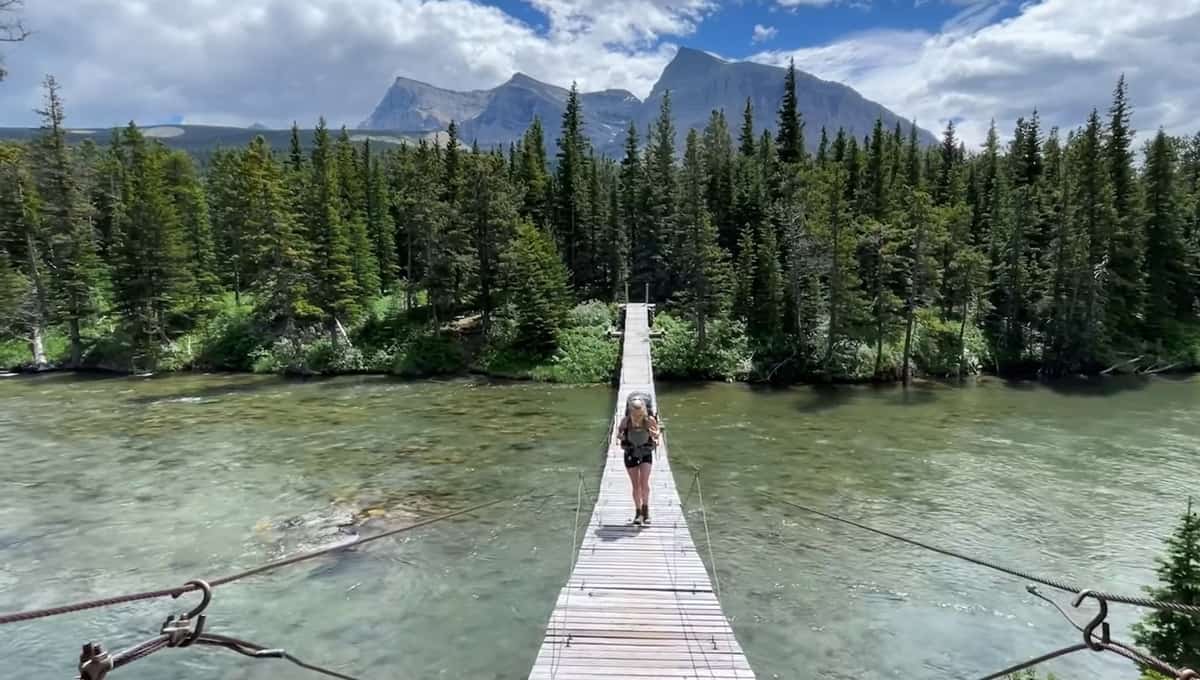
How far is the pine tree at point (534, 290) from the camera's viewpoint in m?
41.0

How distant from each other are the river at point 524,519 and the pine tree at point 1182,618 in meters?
2.19

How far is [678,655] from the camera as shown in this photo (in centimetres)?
789

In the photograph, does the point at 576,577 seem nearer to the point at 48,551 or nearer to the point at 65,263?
the point at 48,551

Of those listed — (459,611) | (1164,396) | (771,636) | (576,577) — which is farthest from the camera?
(1164,396)

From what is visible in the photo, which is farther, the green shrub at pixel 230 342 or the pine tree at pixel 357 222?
the pine tree at pixel 357 222

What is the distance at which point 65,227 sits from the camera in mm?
43156

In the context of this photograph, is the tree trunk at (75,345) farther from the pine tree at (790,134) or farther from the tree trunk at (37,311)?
the pine tree at (790,134)

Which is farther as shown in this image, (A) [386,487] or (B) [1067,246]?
(B) [1067,246]

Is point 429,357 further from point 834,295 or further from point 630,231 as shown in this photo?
point 834,295

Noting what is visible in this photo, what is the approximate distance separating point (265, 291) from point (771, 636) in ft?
131

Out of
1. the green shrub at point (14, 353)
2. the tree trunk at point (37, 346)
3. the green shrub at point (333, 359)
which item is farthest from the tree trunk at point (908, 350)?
the green shrub at point (14, 353)

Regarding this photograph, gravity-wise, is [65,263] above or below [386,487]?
above

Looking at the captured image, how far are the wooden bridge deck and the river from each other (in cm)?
244

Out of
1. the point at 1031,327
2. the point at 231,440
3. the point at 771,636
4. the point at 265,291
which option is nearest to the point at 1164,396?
the point at 1031,327
